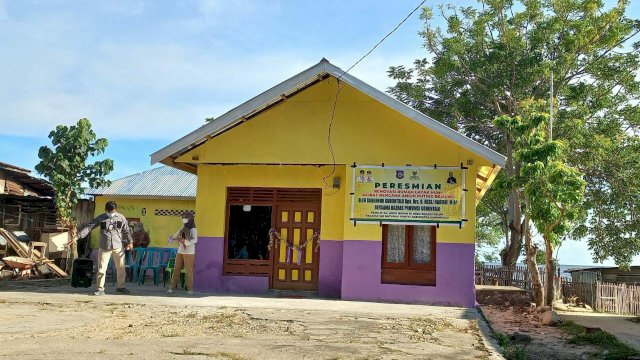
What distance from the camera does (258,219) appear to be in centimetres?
1319

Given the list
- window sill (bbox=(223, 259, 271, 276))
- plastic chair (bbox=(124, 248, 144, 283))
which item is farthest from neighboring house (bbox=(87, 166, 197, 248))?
window sill (bbox=(223, 259, 271, 276))

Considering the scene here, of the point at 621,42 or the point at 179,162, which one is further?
the point at 621,42

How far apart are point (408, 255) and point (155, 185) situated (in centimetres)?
1031

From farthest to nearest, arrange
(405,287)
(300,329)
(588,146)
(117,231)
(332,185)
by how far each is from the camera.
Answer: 1. (588,146)
2. (332,185)
3. (405,287)
4. (117,231)
5. (300,329)

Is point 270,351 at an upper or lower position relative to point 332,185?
lower

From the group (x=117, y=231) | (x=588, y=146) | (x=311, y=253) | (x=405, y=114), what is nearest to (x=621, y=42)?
(x=588, y=146)

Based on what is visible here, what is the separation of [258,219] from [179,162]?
7.02 feet

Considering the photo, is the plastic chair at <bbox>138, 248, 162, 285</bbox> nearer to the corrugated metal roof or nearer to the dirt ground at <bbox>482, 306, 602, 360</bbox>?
the corrugated metal roof

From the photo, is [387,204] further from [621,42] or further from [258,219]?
[621,42]

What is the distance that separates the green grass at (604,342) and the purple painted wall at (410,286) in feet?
6.59

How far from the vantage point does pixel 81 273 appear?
12305 millimetres

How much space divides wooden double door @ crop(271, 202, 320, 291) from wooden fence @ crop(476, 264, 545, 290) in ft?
37.5

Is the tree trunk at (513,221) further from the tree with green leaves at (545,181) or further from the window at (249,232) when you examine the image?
the window at (249,232)

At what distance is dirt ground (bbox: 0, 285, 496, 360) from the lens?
613 centimetres
